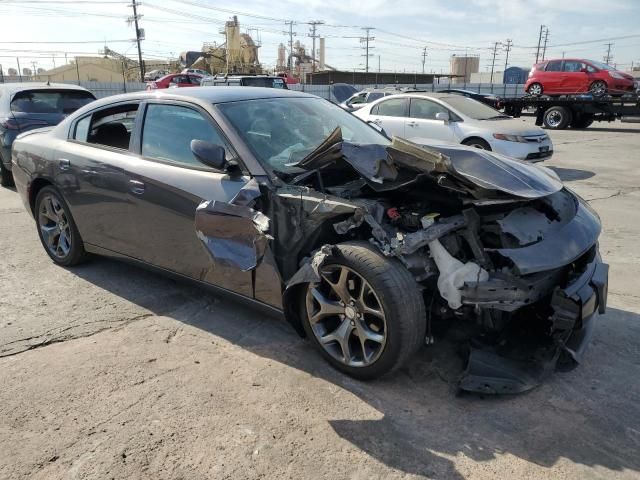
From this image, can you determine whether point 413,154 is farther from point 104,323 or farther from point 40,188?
point 40,188

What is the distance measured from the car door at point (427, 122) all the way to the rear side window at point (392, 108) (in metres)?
0.19

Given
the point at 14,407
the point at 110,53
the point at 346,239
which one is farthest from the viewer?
the point at 110,53

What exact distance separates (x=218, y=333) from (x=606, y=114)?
1899cm

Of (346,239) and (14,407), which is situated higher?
(346,239)

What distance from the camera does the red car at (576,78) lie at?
21.1m

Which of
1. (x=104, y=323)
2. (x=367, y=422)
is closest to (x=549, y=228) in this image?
(x=367, y=422)

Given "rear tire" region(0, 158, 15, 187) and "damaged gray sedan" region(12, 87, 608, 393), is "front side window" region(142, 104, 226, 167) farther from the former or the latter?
"rear tire" region(0, 158, 15, 187)

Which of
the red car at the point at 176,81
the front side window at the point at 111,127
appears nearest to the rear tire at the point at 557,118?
the red car at the point at 176,81

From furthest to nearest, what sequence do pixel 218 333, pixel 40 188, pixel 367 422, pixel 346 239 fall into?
pixel 40 188, pixel 218 333, pixel 346 239, pixel 367 422

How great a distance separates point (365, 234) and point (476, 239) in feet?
2.03

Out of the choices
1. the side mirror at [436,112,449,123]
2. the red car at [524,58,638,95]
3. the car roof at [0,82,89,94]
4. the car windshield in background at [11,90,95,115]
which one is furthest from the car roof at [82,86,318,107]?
the red car at [524,58,638,95]

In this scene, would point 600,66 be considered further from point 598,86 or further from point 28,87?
point 28,87

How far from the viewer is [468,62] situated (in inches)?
4053

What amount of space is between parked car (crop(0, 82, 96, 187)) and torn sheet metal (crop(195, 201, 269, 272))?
6396 mm
